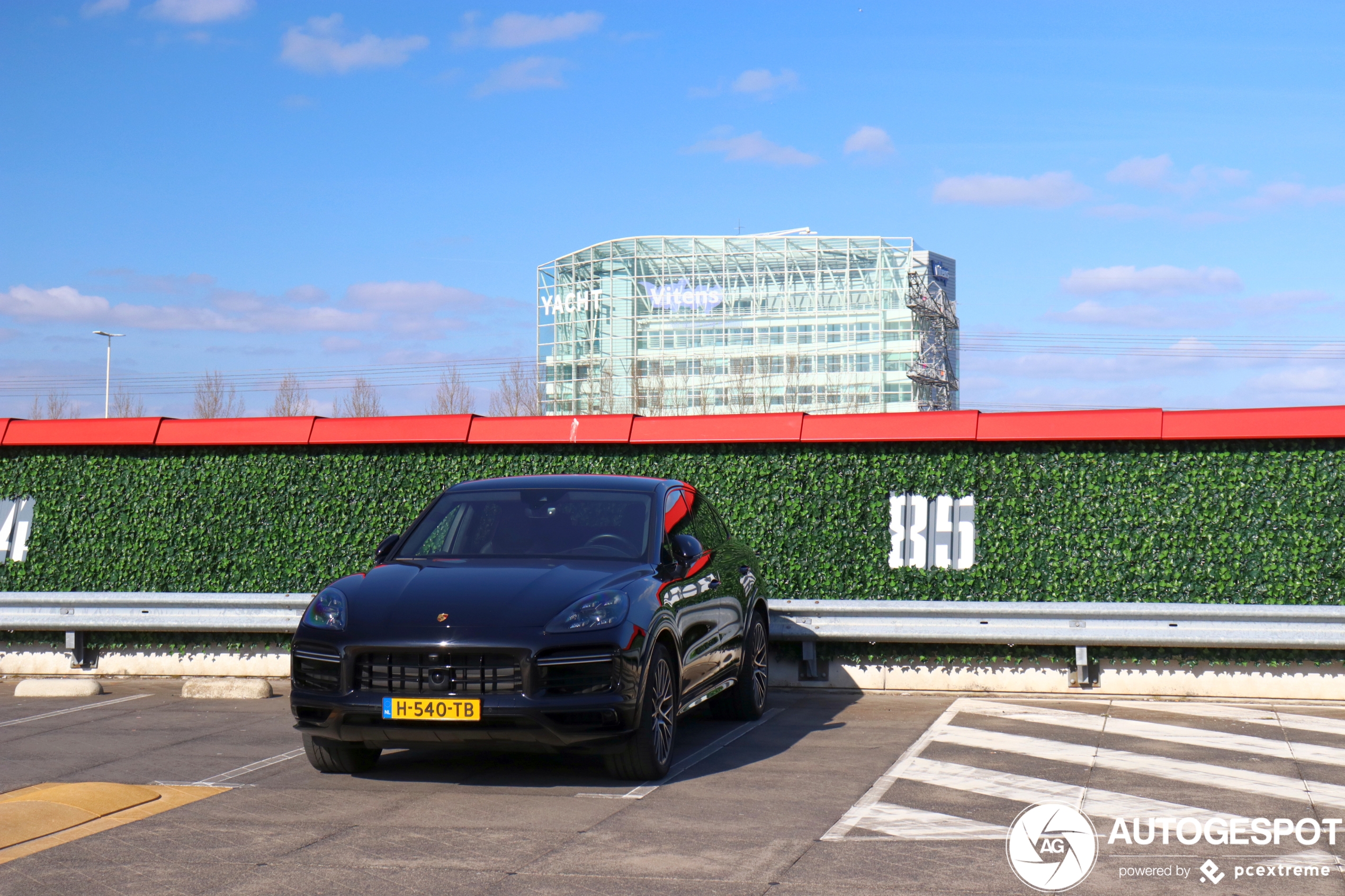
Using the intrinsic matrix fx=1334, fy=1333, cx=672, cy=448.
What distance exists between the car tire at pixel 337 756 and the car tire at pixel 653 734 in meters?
1.40

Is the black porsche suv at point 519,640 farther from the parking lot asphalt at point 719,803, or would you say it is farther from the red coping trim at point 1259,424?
the red coping trim at point 1259,424

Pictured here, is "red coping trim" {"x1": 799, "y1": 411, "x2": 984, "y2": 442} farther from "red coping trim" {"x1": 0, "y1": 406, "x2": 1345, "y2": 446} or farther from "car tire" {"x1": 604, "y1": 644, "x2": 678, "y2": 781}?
"car tire" {"x1": 604, "y1": 644, "x2": 678, "y2": 781}

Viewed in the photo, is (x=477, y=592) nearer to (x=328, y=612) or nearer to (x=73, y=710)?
(x=328, y=612)

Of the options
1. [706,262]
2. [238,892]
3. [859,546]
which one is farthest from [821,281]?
[238,892]

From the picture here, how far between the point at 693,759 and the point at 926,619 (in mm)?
3530

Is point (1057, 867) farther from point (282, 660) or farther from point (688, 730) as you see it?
point (282, 660)

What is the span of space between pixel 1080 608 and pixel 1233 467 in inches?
69.1

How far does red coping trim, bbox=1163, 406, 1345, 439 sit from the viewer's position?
1057 cm

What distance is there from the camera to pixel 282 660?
473 inches

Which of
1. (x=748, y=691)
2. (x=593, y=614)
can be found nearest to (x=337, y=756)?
(x=593, y=614)

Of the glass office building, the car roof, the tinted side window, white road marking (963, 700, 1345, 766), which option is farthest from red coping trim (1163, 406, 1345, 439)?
the glass office building

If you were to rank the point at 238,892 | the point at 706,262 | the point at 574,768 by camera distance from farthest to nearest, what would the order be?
the point at 706,262 < the point at 574,768 < the point at 238,892

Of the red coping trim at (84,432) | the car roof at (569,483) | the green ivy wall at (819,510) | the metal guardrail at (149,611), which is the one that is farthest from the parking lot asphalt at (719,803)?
the red coping trim at (84,432)

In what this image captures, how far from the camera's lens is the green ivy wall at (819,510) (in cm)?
1077
